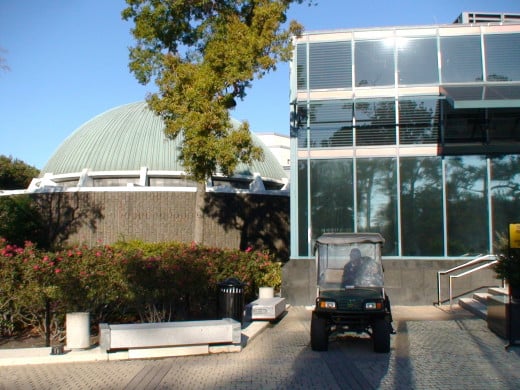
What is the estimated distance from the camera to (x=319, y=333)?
36.0 ft

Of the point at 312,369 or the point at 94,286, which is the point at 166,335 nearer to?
the point at 94,286

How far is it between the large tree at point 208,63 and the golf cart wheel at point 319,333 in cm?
633

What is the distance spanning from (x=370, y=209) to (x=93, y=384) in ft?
38.7

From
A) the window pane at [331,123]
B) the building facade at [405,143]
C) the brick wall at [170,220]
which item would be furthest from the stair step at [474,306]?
the brick wall at [170,220]

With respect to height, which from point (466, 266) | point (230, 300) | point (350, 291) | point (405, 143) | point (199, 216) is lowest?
point (230, 300)

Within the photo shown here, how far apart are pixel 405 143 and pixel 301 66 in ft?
13.5

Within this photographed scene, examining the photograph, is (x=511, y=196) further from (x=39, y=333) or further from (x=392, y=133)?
(x=39, y=333)

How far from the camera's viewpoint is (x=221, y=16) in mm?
17609

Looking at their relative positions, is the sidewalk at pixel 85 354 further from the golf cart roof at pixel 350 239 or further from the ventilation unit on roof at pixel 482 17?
the ventilation unit on roof at pixel 482 17

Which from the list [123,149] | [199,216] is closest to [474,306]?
[199,216]

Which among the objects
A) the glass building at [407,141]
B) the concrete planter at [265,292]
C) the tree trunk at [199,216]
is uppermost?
the glass building at [407,141]

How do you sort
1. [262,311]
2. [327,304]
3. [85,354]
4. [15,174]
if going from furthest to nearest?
[15,174] < [262,311] < [327,304] < [85,354]

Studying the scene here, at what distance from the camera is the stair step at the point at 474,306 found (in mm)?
14982

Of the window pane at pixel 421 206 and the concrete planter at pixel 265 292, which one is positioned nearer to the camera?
the concrete planter at pixel 265 292
